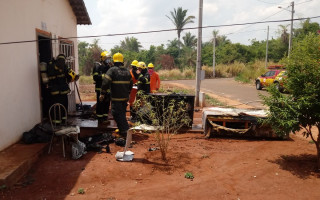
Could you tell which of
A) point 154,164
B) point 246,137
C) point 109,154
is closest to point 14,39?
point 109,154

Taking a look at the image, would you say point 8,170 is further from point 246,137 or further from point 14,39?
point 246,137

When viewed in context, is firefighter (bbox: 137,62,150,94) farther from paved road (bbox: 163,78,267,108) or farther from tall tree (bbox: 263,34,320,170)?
paved road (bbox: 163,78,267,108)

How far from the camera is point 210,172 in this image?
4.65 metres

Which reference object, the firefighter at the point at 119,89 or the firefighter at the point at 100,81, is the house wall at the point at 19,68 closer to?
the firefighter at the point at 100,81

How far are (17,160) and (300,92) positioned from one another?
16.6 ft

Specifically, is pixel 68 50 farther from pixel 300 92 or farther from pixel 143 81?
pixel 300 92

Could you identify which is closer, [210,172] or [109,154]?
[210,172]

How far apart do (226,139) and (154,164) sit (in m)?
2.52

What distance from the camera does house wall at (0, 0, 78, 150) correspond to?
4754 millimetres

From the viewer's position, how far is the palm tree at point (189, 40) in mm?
50969

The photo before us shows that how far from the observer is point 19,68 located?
17.4 ft

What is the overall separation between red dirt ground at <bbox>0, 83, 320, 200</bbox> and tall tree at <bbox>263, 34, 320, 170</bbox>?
792 millimetres

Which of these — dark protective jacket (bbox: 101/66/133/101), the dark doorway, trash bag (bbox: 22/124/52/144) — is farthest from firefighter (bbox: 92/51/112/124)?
A: trash bag (bbox: 22/124/52/144)

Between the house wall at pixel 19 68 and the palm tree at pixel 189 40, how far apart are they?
45917 mm
